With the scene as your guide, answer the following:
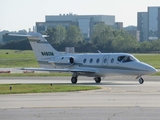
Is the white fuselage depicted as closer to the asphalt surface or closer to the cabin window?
the cabin window

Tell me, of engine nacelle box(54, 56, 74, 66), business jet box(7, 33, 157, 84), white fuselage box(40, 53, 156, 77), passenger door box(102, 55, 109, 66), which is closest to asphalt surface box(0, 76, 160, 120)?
white fuselage box(40, 53, 156, 77)

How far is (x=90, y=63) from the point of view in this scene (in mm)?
43000

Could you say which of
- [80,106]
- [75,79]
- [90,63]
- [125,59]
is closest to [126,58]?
[125,59]

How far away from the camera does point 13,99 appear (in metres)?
27.3

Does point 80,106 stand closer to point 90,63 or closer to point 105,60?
point 105,60

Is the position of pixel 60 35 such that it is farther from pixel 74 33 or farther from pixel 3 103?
pixel 3 103

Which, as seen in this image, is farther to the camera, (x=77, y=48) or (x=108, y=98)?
(x=77, y=48)

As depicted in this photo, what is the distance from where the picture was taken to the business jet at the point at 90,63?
1602 inches

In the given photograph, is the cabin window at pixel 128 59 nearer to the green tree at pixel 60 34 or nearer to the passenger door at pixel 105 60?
the passenger door at pixel 105 60

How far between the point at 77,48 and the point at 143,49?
1758cm

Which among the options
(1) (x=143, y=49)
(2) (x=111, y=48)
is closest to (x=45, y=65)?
(2) (x=111, y=48)

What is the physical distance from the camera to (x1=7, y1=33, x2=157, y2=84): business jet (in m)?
40.7

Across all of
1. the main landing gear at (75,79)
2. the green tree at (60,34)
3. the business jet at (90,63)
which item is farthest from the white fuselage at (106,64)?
the green tree at (60,34)
